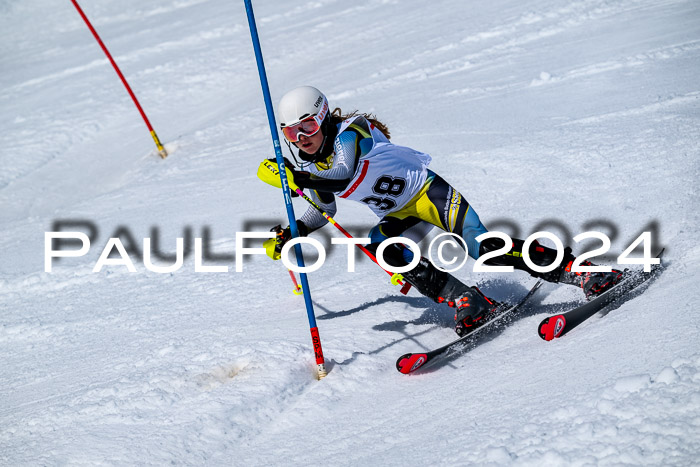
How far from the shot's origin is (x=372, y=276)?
5.54 metres

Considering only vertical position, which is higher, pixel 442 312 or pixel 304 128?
pixel 304 128

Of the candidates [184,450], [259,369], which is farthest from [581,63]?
[184,450]

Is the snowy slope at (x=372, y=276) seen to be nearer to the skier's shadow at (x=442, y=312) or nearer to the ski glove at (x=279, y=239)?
the skier's shadow at (x=442, y=312)

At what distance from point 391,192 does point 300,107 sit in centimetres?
81

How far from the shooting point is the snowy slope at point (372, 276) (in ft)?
9.89

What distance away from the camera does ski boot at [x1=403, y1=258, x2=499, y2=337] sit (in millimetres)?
4059

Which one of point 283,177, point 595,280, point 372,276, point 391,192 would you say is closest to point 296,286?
point 372,276

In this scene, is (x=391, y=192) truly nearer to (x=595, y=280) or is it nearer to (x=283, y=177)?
(x=283, y=177)

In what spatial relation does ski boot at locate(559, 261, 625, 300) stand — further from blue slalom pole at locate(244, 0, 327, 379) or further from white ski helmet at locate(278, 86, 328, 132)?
white ski helmet at locate(278, 86, 328, 132)

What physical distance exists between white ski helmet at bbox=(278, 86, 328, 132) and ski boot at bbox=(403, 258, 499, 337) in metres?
1.17

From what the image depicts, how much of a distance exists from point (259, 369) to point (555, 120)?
4990 mm

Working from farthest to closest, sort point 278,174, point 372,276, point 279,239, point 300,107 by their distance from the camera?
point 372,276 < point 279,239 < point 278,174 < point 300,107

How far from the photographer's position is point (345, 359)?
4.10 metres

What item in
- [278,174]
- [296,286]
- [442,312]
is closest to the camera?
[278,174]
